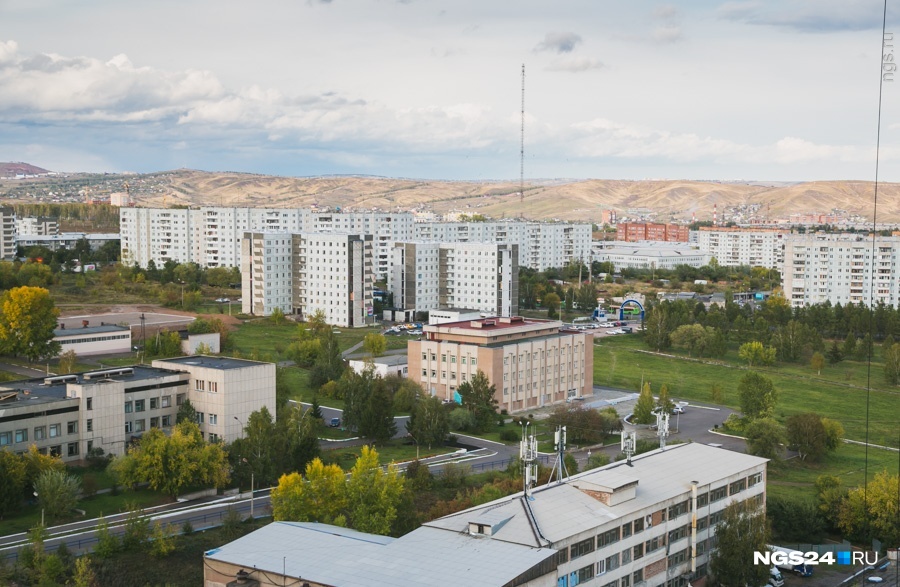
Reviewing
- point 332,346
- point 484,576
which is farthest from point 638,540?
point 332,346

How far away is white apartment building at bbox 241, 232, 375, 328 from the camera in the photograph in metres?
50.7

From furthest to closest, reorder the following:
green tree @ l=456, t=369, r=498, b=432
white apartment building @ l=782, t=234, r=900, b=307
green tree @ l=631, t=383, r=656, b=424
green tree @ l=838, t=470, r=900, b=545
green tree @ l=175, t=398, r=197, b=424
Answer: white apartment building @ l=782, t=234, r=900, b=307
green tree @ l=631, t=383, r=656, b=424
green tree @ l=456, t=369, r=498, b=432
green tree @ l=175, t=398, r=197, b=424
green tree @ l=838, t=470, r=900, b=545

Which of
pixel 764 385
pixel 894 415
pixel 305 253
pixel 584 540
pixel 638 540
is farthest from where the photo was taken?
pixel 305 253

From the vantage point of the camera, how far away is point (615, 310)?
59.7m

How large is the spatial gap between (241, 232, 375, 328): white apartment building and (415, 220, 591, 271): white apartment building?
18.1 m

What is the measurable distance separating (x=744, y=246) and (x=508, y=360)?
213ft

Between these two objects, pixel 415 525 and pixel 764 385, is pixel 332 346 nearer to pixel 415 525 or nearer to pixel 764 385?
pixel 764 385

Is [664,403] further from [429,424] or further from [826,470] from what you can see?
[429,424]

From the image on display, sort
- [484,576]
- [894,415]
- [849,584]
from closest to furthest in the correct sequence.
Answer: [484,576]
[849,584]
[894,415]

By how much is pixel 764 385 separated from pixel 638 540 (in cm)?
1511

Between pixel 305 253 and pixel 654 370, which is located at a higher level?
pixel 305 253

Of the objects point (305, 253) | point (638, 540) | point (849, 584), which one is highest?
point (305, 253)

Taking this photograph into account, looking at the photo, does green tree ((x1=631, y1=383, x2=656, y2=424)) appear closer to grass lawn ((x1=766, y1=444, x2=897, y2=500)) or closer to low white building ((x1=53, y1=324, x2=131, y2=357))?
grass lawn ((x1=766, y1=444, x2=897, y2=500))

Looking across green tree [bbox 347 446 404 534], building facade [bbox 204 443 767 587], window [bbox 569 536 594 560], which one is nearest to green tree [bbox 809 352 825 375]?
building facade [bbox 204 443 767 587]
